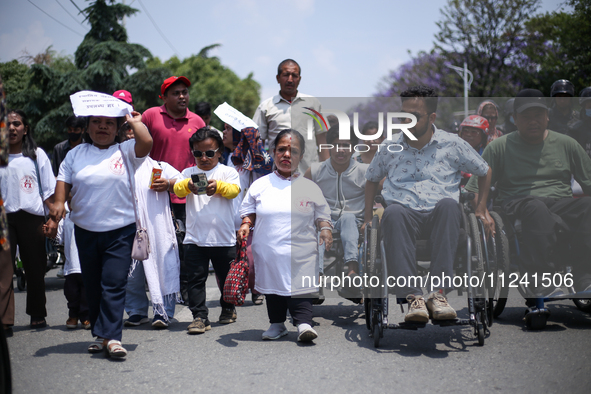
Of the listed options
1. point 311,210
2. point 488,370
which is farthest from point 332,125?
point 488,370

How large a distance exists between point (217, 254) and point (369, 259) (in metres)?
1.45

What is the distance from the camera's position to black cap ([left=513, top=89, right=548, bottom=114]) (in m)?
5.16

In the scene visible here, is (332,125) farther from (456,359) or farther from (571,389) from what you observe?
(571,389)

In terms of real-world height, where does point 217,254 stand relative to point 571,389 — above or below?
above

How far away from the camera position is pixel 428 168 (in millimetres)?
4688

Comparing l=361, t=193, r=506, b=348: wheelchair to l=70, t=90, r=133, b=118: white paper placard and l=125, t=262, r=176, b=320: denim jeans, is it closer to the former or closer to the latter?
l=70, t=90, r=133, b=118: white paper placard

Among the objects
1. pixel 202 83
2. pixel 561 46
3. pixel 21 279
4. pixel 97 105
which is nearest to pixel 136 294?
pixel 97 105

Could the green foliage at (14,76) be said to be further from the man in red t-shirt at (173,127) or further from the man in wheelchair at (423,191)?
the man in wheelchair at (423,191)

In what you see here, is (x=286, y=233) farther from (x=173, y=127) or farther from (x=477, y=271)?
(x=173, y=127)

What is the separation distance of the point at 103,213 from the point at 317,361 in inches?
74.6

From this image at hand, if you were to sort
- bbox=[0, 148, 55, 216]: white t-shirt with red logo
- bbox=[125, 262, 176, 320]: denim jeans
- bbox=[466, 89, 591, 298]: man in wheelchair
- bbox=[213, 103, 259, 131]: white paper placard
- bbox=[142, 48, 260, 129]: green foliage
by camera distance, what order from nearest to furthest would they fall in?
bbox=[466, 89, 591, 298]: man in wheelchair → bbox=[0, 148, 55, 216]: white t-shirt with red logo → bbox=[125, 262, 176, 320]: denim jeans → bbox=[213, 103, 259, 131]: white paper placard → bbox=[142, 48, 260, 129]: green foliage

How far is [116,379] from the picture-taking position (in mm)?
3729

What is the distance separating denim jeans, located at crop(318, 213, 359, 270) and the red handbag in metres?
0.72

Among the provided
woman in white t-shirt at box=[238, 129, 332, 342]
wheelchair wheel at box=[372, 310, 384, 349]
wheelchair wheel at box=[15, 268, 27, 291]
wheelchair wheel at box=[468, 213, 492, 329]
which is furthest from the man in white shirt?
wheelchair wheel at box=[15, 268, 27, 291]
